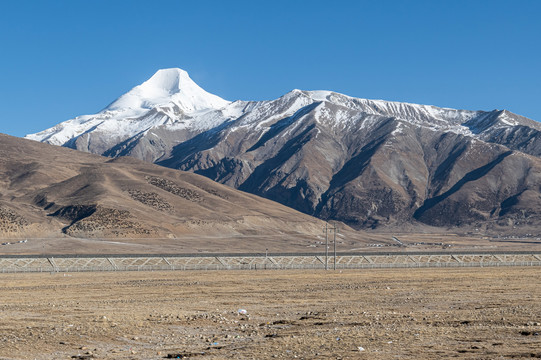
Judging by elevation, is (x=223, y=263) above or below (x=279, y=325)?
below

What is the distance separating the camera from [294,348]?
26.3 meters

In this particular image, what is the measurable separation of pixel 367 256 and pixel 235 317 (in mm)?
93166

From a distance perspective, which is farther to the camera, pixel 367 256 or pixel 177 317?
pixel 367 256

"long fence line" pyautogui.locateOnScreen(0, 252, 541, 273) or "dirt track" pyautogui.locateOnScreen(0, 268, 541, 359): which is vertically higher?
"dirt track" pyautogui.locateOnScreen(0, 268, 541, 359)

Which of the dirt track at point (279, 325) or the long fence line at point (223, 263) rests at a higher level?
the dirt track at point (279, 325)

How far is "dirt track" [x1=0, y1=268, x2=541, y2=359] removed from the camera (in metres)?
26.0

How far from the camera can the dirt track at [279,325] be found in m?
26.0

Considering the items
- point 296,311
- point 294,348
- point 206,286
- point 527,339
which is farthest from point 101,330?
point 206,286

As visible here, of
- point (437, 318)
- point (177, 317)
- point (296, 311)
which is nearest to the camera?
point (437, 318)

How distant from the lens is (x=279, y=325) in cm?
3406

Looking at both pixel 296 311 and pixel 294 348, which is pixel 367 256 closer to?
pixel 296 311

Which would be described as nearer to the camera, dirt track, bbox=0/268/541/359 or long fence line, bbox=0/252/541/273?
dirt track, bbox=0/268/541/359

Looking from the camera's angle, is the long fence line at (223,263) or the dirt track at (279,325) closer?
the dirt track at (279,325)

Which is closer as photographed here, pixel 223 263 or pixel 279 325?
pixel 279 325
